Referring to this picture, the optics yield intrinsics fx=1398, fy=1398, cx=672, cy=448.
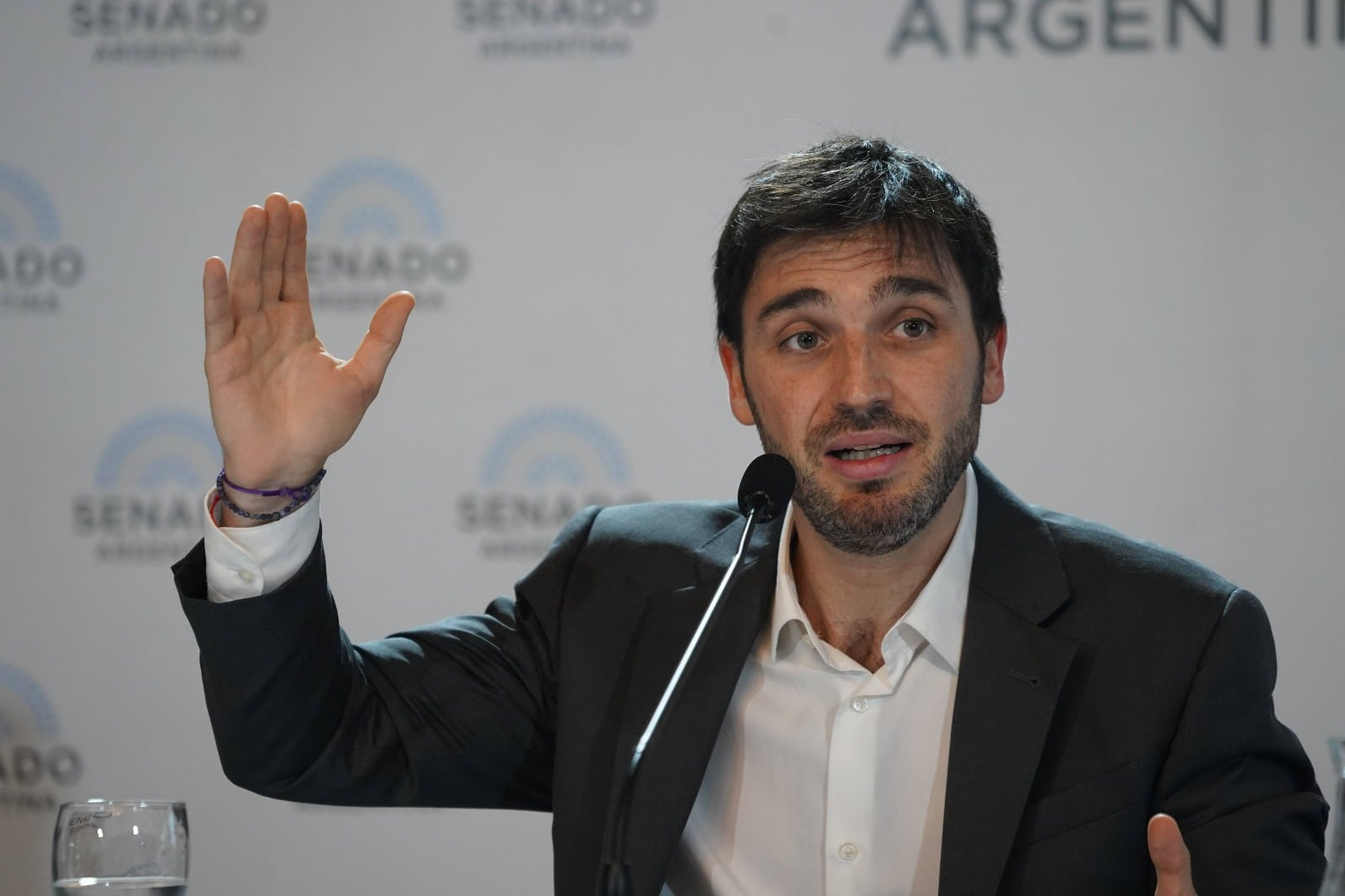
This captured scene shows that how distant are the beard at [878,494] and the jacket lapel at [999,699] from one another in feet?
0.48

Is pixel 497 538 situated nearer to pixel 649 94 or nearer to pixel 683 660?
pixel 649 94

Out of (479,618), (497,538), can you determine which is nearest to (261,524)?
(479,618)

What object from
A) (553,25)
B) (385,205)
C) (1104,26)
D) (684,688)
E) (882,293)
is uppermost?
(553,25)

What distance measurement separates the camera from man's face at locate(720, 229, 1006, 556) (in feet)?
6.69

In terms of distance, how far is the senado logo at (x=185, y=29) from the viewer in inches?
142

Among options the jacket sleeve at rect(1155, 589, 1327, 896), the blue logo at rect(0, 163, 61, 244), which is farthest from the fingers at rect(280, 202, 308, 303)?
the blue logo at rect(0, 163, 61, 244)

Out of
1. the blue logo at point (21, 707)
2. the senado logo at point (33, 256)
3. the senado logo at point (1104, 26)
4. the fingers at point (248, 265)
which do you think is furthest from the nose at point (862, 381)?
the blue logo at point (21, 707)

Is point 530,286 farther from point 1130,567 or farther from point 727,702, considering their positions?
point 1130,567

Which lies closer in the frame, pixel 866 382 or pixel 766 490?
pixel 766 490

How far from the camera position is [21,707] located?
142 inches

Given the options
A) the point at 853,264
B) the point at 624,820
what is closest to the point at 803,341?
the point at 853,264

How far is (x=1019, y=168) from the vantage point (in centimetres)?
341

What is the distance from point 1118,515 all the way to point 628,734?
1.69 m

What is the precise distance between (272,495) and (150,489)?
1.89m
